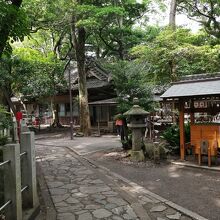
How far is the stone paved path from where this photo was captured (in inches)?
238

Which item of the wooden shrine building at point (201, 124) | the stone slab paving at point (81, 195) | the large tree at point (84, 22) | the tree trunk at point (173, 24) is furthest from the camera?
the large tree at point (84, 22)

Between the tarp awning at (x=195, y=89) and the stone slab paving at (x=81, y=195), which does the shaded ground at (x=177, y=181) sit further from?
the tarp awning at (x=195, y=89)

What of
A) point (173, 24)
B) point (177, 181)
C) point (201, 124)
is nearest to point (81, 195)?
point (177, 181)

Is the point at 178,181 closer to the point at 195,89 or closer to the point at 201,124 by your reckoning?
the point at 201,124

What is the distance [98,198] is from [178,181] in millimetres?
2726

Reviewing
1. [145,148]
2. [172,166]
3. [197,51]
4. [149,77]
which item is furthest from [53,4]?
[172,166]

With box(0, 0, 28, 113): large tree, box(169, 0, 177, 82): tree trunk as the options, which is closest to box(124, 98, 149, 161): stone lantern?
box(169, 0, 177, 82): tree trunk

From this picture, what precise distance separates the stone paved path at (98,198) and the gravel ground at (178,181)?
18.3 inches

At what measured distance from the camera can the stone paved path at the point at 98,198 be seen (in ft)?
19.8

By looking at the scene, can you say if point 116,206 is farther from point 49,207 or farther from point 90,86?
point 90,86

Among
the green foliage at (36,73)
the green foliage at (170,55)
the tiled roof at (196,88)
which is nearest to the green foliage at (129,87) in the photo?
the green foliage at (170,55)

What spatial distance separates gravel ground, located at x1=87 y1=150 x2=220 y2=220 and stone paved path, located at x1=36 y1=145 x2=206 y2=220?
465 mm

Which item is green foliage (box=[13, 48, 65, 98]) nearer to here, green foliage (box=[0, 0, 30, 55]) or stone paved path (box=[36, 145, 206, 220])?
stone paved path (box=[36, 145, 206, 220])

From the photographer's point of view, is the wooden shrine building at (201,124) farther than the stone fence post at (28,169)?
Yes
